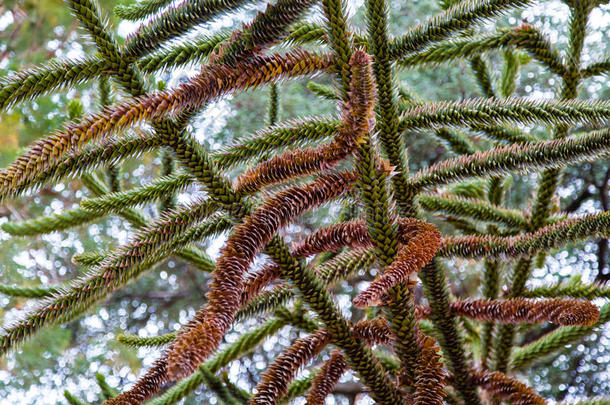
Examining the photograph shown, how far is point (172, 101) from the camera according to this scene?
64 centimetres

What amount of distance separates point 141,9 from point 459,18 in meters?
0.57

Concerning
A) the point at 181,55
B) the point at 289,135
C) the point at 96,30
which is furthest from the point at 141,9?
the point at 289,135

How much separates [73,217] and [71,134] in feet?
2.95

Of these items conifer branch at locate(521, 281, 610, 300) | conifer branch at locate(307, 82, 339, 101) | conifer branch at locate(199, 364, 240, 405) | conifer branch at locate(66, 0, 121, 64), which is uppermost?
conifer branch at locate(307, 82, 339, 101)

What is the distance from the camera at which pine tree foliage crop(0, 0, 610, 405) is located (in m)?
0.64

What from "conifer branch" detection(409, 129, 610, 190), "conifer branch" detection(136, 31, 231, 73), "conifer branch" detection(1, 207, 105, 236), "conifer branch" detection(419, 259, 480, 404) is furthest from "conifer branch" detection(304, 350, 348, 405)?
"conifer branch" detection(1, 207, 105, 236)

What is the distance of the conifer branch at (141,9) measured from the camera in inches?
39.6

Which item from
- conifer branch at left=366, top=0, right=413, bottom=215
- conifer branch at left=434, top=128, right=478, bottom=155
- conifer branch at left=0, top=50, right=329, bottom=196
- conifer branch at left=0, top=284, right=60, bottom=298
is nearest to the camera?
conifer branch at left=0, top=50, right=329, bottom=196

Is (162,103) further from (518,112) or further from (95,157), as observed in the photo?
(518,112)

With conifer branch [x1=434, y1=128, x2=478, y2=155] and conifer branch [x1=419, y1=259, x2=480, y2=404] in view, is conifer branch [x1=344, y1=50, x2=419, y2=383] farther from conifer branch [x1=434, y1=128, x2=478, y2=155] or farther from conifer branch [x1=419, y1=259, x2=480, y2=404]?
conifer branch [x1=434, y1=128, x2=478, y2=155]

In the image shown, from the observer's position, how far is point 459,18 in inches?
39.8

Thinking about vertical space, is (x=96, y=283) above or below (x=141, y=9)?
below

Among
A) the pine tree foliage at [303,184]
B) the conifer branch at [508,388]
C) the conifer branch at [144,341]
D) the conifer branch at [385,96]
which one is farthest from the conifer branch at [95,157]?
the conifer branch at [508,388]

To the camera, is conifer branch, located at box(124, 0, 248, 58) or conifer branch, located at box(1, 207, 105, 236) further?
Result: conifer branch, located at box(1, 207, 105, 236)
